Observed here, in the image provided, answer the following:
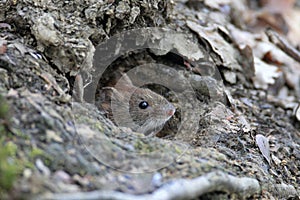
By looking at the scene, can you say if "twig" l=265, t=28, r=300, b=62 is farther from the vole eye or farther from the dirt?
the vole eye

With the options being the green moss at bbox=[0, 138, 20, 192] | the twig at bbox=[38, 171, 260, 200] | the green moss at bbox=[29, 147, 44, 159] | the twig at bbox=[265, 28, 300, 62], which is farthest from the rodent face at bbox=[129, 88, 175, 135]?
the twig at bbox=[265, 28, 300, 62]

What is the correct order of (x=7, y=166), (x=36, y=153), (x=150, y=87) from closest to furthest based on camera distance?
(x=7, y=166)
(x=36, y=153)
(x=150, y=87)

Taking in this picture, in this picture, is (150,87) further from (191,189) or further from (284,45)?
(284,45)

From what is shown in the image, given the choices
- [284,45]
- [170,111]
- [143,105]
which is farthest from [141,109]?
[284,45]

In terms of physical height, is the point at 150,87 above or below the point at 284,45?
above

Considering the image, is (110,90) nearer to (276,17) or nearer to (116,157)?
(116,157)

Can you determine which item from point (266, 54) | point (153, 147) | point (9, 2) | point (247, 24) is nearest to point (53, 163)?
point (153, 147)
